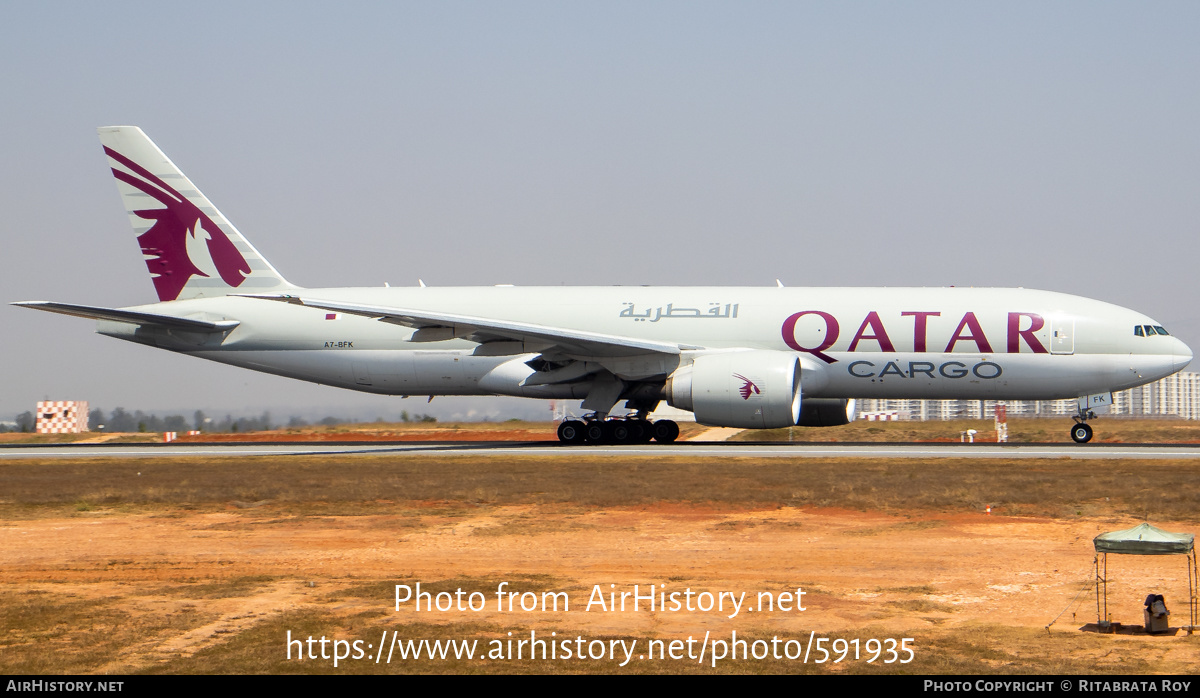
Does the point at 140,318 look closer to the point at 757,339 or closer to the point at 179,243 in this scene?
the point at 179,243

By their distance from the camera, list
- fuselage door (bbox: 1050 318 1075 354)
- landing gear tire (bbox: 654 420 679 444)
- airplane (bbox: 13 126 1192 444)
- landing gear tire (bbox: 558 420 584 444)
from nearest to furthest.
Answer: airplane (bbox: 13 126 1192 444) < fuselage door (bbox: 1050 318 1075 354) < landing gear tire (bbox: 558 420 584 444) < landing gear tire (bbox: 654 420 679 444)

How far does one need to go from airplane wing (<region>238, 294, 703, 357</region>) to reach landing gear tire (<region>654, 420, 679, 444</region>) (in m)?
2.47

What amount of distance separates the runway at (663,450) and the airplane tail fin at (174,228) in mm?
4894

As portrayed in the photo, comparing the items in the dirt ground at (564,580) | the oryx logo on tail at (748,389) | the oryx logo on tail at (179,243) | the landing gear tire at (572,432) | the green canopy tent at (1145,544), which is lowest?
the dirt ground at (564,580)

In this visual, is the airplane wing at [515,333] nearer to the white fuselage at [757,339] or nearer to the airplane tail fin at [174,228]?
the white fuselage at [757,339]

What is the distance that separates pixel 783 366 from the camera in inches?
1016

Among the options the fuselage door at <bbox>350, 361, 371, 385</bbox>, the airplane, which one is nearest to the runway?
the airplane

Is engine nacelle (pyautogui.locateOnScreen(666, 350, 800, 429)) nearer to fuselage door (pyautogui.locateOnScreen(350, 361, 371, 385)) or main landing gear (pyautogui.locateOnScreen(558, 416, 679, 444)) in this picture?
main landing gear (pyautogui.locateOnScreen(558, 416, 679, 444))

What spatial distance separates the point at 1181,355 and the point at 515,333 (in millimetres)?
16599

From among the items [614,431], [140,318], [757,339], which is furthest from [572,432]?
[140,318]

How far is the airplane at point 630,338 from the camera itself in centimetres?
2712

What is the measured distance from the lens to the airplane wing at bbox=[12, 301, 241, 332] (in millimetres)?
27344

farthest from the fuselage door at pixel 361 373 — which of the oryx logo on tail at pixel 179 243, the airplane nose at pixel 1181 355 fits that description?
the airplane nose at pixel 1181 355

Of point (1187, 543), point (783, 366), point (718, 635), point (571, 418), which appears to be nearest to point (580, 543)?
point (718, 635)
